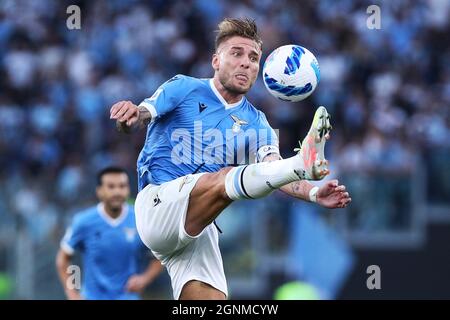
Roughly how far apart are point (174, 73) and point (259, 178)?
11442 mm

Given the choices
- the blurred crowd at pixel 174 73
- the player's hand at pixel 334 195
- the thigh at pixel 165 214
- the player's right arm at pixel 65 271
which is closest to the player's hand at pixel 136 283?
the player's right arm at pixel 65 271

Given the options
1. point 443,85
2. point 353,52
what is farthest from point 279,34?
point 443,85

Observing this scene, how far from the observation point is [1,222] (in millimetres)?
15367

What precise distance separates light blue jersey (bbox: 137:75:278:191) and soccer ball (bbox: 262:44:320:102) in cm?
57

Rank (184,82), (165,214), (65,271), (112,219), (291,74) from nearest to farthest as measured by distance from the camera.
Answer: (291,74) < (165,214) < (184,82) < (65,271) < (112,219)

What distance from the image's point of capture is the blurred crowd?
16984 mm

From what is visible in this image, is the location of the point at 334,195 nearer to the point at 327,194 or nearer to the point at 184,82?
the point at 327,194

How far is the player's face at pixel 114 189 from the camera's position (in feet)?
37.2

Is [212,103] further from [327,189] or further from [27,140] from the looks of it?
[27,140]

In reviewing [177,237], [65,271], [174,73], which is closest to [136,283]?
[65,271]

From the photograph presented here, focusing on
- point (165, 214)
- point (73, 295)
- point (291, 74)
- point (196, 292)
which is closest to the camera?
point (291, 74)

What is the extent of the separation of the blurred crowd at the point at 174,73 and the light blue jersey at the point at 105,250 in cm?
427

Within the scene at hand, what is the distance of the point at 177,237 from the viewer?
829 centimetres

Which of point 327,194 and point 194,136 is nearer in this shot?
point 327,194
